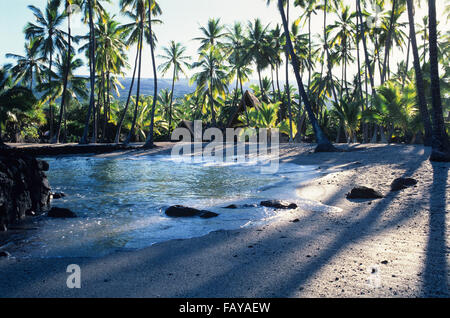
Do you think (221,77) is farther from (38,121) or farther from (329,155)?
(329,155)

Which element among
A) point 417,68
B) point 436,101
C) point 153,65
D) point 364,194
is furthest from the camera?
point 153,65

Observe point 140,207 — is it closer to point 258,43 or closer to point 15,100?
point 15,100

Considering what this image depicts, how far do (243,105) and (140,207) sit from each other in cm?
2600

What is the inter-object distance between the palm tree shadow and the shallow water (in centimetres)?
209

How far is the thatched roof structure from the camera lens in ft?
101

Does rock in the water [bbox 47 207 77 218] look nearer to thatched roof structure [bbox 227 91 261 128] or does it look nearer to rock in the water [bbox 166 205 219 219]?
rock in the water [bbox 166 205 219 219]

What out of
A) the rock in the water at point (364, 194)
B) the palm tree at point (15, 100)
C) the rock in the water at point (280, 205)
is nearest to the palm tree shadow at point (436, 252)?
the rock in the water at point (364, 194)

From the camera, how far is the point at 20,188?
567cm

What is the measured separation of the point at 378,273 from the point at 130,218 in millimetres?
4098

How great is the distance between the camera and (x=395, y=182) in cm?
686

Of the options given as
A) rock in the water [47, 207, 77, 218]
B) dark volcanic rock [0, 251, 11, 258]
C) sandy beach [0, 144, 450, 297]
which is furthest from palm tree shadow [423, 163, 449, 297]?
rock in the water [47, 207, 77, 218]

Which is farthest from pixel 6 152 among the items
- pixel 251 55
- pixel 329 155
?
pixel 251 55

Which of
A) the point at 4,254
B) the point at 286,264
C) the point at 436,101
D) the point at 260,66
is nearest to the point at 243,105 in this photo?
the point at 260,66

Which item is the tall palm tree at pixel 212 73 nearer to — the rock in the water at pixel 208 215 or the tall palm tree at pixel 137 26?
the tall palm tree at pixel 137 26
